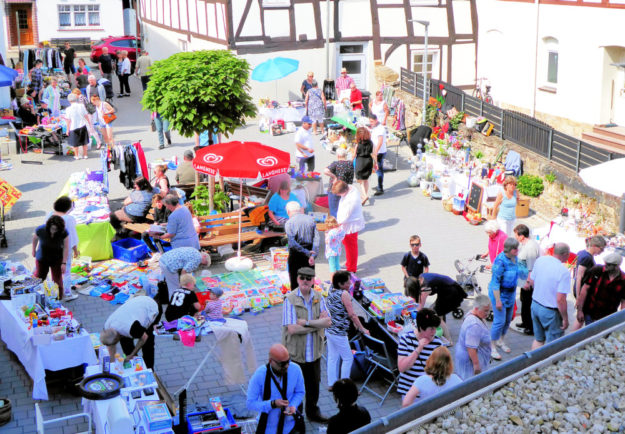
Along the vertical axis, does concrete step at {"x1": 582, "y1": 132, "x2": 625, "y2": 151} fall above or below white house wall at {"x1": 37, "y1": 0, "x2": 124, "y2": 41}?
below

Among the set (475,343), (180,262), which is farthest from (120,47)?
(475,343)

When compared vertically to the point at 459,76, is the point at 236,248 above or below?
below

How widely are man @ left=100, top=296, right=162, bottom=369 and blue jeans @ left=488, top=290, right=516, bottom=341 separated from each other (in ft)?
12.8

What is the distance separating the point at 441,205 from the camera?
1683cm

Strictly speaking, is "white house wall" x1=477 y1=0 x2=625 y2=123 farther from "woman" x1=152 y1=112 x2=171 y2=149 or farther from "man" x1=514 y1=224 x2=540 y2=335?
"man" x1=514 y1=224 x2=540 y2=335

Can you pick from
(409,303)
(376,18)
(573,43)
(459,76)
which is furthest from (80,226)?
(459,76)

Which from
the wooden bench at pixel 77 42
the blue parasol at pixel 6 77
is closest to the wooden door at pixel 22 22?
the wooden bench at pixel 77 42

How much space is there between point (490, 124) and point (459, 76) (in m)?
9.33

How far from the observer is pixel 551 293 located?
31.2ft

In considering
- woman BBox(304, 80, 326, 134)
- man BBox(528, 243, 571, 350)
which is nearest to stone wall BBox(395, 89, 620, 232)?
woman BBox(304, 80, 326, 134)

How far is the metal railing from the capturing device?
52.2 ft

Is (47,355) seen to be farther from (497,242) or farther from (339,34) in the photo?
(339,34)

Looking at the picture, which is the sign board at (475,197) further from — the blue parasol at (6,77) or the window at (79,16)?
the window at (79,16)

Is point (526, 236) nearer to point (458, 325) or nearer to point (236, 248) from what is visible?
Result: point (458, 325)
